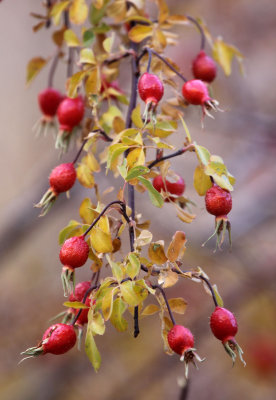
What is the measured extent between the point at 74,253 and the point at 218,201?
205 mm

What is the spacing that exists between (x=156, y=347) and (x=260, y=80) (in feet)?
6.17

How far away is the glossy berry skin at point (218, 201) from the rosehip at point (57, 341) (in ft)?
0.82

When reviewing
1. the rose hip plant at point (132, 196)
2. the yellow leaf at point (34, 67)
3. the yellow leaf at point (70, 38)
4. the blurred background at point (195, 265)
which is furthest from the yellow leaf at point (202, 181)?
the blurred background at point (195, 265)

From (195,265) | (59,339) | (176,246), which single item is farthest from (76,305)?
(195,265)

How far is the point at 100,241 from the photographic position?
622 millimetres

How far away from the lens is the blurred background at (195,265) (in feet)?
6.50

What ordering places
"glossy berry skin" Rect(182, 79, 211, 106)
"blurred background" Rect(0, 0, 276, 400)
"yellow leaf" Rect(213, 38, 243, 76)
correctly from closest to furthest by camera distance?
"glossy berry skin" Rect(182, 79, 211, 106), "yellow leaf" Rect(213, 38, 243, 76), "blurred background" Rect(0, 0, 276, 400)

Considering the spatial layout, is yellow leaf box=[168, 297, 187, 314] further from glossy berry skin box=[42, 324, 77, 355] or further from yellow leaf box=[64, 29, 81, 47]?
yellow leaf box=[64, 29, 81, 47]

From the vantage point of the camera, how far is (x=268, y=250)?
230cm

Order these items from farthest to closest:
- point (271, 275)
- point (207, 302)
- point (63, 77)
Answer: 1. point (63, 77)
2. point (207, 302)
3. point (271, 275)

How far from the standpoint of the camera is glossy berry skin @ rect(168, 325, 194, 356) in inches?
24.5

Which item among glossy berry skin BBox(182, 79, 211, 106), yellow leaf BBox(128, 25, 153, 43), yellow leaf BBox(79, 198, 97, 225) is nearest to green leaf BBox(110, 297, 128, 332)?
yellow leaf BBox(79, 198, 97, 225)

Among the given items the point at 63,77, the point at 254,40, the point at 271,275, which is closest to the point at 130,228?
the point at 271,275

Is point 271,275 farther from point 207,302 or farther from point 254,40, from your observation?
point 254,40
